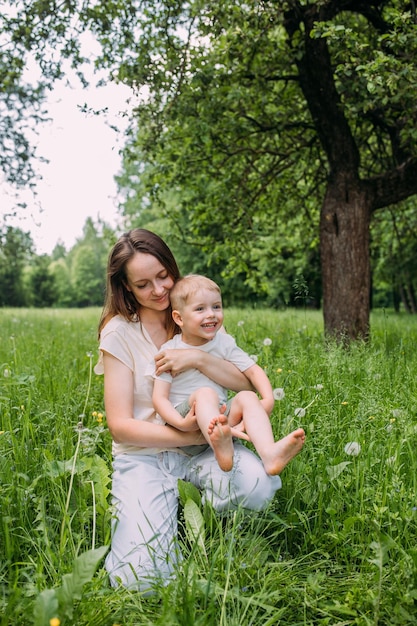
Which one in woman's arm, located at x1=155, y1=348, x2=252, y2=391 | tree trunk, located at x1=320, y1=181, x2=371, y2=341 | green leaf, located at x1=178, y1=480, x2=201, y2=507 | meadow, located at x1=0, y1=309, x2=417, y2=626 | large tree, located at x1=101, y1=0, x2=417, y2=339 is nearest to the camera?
meadow, located at x1=0, y1=309, x2=417, y2=626

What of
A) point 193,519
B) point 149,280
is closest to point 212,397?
point 193,519

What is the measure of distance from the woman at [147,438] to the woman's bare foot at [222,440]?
8cm

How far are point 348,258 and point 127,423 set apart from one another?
4.38m

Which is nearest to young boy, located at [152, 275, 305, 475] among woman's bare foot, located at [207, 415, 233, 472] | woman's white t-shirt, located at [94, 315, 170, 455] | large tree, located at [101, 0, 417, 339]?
woman's bare foot, located at [207, 415, 233, 472]

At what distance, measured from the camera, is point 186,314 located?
2779mm

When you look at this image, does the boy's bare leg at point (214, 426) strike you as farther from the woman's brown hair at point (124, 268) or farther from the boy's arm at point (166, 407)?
the woman's brown hair at point (124, 268)

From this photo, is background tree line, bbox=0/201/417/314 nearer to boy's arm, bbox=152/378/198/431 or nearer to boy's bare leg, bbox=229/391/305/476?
boy's arm, bbox=152/378/198/431

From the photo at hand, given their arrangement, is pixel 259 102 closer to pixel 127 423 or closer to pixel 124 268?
pixel 124 268

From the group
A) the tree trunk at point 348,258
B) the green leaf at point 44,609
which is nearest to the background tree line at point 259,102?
the tree trunk at point 348,258

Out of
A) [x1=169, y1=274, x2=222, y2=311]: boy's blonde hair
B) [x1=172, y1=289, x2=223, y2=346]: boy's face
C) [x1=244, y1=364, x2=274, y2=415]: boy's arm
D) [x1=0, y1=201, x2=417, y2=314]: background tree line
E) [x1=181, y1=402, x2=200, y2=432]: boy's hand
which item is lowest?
[x1=181, y1=402, x2=200, y2=432]: boy's hand

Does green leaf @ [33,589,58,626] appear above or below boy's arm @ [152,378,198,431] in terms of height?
below

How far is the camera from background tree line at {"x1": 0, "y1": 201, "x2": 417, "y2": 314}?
9.81m

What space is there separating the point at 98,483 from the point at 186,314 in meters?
0.88

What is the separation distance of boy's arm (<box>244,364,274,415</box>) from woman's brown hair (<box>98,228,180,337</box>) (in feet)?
1.69
